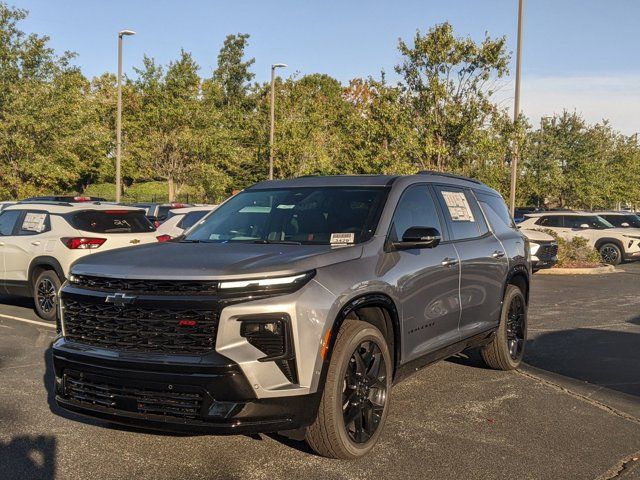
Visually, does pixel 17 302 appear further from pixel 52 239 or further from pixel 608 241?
pixel 608 241

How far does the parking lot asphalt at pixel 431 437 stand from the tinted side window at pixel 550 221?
13.7 m

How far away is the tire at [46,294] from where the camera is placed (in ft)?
32.0

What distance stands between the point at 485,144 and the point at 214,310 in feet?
56.3

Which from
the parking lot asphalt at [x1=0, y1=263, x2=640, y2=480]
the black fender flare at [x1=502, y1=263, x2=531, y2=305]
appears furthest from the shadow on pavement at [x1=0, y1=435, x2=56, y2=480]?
the black fender flare at [x1=502, y1=263, x2=531, y2=305]

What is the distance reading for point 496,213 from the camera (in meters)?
7.12

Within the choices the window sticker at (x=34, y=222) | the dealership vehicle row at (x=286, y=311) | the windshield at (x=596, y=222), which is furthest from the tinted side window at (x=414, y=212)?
the windshield at (x=596, y=222)

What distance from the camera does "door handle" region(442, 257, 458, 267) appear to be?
5516 mm

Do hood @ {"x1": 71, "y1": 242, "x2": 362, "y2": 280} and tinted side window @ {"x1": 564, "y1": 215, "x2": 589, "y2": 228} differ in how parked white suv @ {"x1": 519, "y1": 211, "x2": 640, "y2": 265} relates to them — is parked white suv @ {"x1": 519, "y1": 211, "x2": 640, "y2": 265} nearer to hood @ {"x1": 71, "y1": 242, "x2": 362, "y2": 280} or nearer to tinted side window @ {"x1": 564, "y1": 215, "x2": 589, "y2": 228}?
tinted side window @ {"x1": 564, "y1": 215, "x2": 589, "y2": 228}

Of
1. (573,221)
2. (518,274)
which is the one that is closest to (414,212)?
(518,274)

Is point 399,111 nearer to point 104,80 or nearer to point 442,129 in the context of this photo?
point 442,129

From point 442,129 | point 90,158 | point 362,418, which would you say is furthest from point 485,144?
point 90,158

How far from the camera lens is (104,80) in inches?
2279

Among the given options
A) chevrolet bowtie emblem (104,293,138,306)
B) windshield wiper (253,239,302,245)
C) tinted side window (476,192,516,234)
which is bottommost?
chevrolet bowtie emblem (104,293,138,306)

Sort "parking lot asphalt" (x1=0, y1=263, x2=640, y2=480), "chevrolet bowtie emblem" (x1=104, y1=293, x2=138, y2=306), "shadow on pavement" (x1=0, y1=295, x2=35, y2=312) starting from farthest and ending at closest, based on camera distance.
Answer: "shadow on pavement" (x1=0, y1=295, x2=35, y2=312)
"parking lot asphalt" (x1=0, y1=263, x2=640, y2=480)
"chevrolet bowtie emblem" (x1=104, y1=293, x2=138, y2=306)
